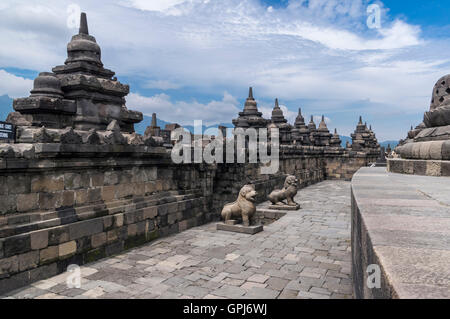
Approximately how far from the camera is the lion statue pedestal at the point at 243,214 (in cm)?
765

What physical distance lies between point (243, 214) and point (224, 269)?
106 inches

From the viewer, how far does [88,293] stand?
4.28 m

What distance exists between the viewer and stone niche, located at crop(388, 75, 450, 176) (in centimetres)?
579

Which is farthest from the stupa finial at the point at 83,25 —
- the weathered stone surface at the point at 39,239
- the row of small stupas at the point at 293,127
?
the row of small stupas at the point at 293,127

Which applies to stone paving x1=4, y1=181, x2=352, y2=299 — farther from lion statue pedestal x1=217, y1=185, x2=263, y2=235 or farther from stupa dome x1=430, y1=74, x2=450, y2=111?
stupa dome x1=430, y1=74, x2=450, y2=111

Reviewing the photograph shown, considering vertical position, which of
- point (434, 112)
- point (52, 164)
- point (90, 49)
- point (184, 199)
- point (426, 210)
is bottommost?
point (184, 199)

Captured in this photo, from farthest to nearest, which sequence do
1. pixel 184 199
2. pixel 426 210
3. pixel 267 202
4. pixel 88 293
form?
pixel 267 202 < pixel 184 199 < pixel 88 293 < pixel 426 210

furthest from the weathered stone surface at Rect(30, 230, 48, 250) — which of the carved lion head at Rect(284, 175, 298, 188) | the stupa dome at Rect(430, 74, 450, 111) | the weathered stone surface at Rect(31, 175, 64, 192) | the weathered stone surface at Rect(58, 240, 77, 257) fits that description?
the stupa dome at Rect(430, 74, 450, 111)

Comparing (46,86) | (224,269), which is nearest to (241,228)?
(224,269)

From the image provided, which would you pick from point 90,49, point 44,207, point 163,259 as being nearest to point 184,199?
point 163,259

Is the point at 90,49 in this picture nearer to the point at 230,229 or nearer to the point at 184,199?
the point at 184,199

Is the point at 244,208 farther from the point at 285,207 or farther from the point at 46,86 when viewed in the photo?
the point at 46,86

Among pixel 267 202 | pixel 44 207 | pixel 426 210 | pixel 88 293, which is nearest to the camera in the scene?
pixel 426 210

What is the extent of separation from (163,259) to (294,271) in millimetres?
2297
